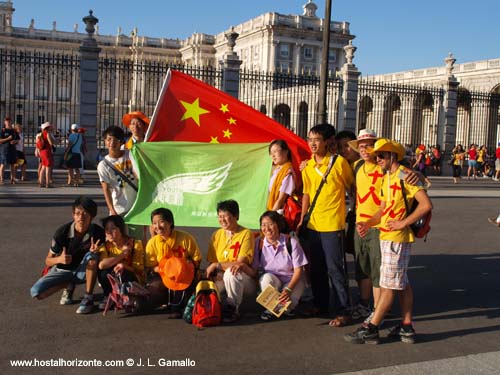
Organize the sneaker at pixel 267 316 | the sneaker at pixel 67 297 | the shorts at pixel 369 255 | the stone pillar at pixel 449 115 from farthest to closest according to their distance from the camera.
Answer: the stone pillar at pixel 449 115 → the sneaker at pixel 67 297 → the sneaker at pixel 267 316 → the shorts at pixel 369 255

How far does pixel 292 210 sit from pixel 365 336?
1562 mm

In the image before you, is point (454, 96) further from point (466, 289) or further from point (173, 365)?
point (173, 365)

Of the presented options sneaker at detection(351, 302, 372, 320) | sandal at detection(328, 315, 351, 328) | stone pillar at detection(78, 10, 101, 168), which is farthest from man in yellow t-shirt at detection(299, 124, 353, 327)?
stone pillar at detection(78, 10, 101, 168)

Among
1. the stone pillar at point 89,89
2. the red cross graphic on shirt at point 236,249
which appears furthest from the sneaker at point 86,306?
the stone pillar at point 89,89

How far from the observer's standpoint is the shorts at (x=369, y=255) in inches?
205

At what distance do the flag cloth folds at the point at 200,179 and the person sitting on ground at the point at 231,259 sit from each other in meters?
0.44

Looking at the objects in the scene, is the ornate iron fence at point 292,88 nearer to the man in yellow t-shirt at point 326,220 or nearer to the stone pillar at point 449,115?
the stone pillar at point 449,115

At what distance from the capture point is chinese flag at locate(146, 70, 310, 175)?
656 centimetres

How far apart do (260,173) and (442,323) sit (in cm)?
226

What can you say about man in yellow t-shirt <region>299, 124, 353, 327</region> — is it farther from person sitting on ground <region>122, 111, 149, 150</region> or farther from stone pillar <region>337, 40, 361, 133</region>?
stone pillar <region>337, 40, 361, 133</region>

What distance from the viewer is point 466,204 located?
1596 cm

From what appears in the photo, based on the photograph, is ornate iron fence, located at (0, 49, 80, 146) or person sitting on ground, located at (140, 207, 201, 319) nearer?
person sitting on ground, located at (140, 207, 201, 319)

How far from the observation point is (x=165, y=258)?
565 centimetres

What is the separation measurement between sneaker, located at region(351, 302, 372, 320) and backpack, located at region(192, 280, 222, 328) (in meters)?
1.30
